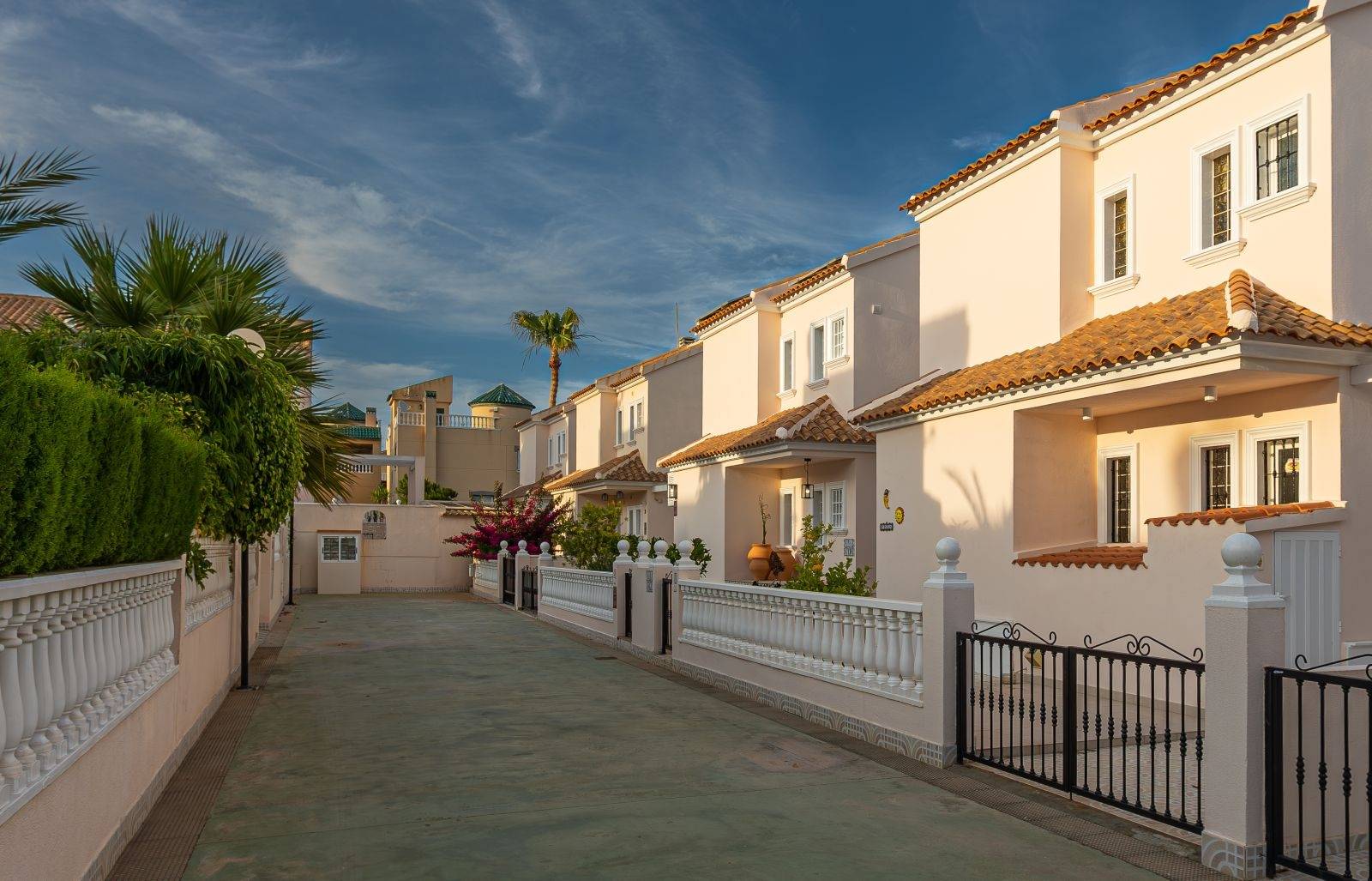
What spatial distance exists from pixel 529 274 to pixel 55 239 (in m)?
25.2

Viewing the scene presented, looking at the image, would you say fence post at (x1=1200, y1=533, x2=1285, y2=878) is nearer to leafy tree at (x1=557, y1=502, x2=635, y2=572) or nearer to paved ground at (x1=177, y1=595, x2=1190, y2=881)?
paved ground at (x1=177, y1=595, x2=1190, y2=881)

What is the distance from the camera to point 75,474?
15.6 feet

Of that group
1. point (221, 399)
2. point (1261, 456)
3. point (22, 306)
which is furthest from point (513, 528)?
point (1261, 456)

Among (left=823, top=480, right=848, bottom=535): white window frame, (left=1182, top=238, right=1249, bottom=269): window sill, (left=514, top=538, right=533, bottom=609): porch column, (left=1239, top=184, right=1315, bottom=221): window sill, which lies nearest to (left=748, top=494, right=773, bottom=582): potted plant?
(left=823, top=480, right=848, bottom=535): white window frame

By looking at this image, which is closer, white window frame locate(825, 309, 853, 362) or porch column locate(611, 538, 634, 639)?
porch column locate(611, 538, 634, 639)

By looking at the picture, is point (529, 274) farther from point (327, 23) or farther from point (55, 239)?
point (55, 239)

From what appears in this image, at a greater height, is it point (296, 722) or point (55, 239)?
point (55, 239)

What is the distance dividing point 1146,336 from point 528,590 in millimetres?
17258

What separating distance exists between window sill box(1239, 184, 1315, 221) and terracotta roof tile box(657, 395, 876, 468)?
9082mm

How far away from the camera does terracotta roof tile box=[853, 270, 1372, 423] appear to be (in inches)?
404

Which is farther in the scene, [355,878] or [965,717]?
[965,717]

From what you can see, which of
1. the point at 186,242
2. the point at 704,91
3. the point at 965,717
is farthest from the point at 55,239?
the point at 704,91

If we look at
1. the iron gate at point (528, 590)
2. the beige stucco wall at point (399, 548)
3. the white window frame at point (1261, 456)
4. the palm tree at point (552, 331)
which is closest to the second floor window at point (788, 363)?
the iron gate at point (528, 590)

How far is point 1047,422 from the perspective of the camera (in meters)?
13.9
